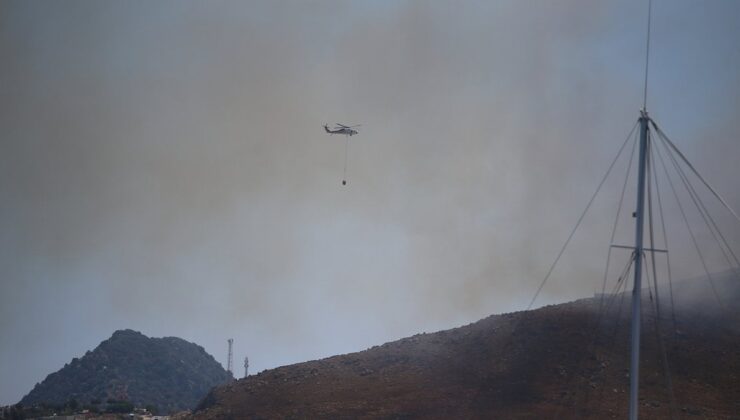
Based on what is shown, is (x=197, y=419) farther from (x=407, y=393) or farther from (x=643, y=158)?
(x=643, y=158)

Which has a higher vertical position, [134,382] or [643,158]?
[134,382]

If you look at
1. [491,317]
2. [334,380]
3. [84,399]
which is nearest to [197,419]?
[334,380]

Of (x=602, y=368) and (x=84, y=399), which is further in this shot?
(x=84, y=399)

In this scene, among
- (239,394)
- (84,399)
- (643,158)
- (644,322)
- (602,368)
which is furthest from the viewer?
(84,399)

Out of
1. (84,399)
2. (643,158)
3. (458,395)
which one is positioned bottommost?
(458,395)

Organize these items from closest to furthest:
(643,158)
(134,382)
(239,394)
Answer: (643,158), (239,394), (134,382)

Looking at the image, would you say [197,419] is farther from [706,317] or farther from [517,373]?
[706,317]
